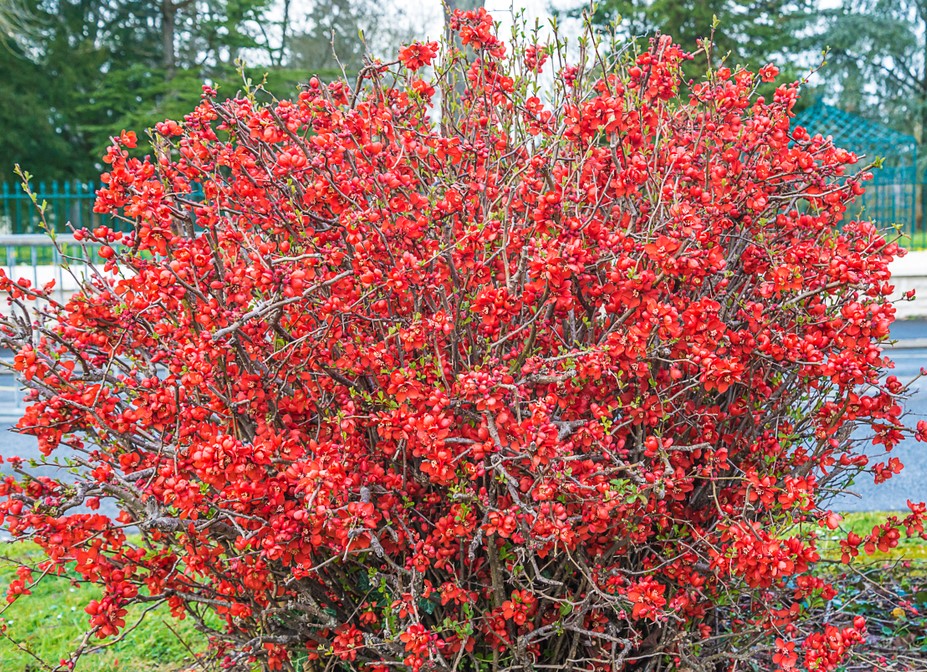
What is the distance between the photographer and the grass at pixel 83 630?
3.18 meters

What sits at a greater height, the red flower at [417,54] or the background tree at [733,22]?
the background tree at [733,22]

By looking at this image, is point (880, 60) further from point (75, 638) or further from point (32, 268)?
point (75, 638)

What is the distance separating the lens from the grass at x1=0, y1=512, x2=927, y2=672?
318 centimetres

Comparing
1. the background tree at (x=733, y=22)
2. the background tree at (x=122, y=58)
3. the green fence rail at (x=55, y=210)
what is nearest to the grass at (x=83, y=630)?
the green fence rail at (x=55, y=210)

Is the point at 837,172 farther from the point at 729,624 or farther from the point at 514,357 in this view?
the point at 729,624

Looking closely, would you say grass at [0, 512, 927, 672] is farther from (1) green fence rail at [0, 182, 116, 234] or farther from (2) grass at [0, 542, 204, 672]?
(1) green fence rail at [0, 182, 116, 234]

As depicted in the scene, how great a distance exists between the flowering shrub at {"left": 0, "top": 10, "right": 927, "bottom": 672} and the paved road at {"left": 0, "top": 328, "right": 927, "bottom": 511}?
786mm

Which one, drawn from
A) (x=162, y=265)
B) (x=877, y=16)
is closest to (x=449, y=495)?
(x=162, y=265)

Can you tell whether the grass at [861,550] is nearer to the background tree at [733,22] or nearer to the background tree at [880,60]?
the background tree at [733,22]

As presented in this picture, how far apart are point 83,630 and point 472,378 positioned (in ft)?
8.12

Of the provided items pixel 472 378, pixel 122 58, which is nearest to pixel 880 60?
pixel 122 58

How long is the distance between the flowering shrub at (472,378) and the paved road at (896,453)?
0.79m

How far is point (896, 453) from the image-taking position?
6.07 meters

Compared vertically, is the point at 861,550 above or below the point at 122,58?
below
